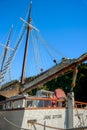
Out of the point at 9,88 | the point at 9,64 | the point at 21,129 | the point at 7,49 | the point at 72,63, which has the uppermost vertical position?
the point at 7,49

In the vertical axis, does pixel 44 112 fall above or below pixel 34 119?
above

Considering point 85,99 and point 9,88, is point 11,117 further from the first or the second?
point 85,99

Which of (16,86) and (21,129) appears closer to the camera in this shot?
(21,129)

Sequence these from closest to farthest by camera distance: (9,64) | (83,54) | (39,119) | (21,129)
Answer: (21,129), (39,119), (83,54), (9,64)

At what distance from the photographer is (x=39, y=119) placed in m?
11.7

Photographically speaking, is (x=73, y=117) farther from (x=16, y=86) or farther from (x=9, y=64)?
(x=9, y=64)

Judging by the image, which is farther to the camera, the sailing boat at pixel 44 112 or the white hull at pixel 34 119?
the sailing boat at pixel 44 112

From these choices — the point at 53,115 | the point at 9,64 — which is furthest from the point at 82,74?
the point at 53,115

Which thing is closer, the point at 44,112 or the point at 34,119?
the point at 34,119

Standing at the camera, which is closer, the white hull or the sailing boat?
the white hull

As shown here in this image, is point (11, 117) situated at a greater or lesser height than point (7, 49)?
lesser

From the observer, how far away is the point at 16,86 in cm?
1920

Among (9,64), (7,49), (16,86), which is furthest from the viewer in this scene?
(7,49)

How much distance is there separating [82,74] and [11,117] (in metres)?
32.3
